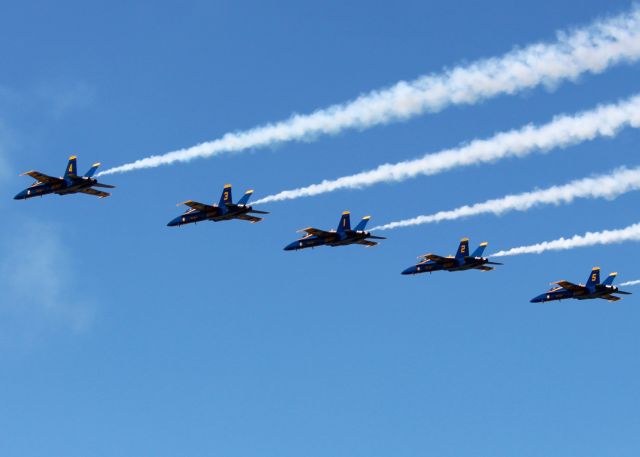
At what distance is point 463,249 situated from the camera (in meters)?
106

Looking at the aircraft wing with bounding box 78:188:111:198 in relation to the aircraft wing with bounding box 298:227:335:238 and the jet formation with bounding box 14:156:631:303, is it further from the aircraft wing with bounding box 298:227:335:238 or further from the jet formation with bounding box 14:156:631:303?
the aircraft wing with bounding box 298:227:335:238

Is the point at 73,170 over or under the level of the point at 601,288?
over

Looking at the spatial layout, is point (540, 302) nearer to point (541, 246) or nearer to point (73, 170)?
point (541, 246)

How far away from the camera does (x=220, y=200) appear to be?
105 metres

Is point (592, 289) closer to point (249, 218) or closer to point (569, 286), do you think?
point (569, 286)

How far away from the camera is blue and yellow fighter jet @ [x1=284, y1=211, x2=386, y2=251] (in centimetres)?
10350

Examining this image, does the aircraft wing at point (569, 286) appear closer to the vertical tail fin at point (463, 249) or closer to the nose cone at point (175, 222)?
the vertical tail fin at point (463, 249)

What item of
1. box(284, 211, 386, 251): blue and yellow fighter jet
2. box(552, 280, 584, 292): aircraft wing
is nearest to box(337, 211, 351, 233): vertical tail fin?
box(284, 211, 386, 251): blue and yellow fighter jet

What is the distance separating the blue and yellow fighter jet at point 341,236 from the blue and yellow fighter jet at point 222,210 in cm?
397

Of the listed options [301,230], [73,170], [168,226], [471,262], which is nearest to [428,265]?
[471,262]

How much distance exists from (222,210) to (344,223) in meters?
8.99

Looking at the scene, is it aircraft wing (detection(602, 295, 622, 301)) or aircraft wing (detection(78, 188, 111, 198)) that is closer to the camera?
aircraft wing (detection(602, 295, 622, 301))

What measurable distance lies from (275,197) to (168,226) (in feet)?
37.7

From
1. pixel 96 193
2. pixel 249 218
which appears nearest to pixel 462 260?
pixel 249 218
